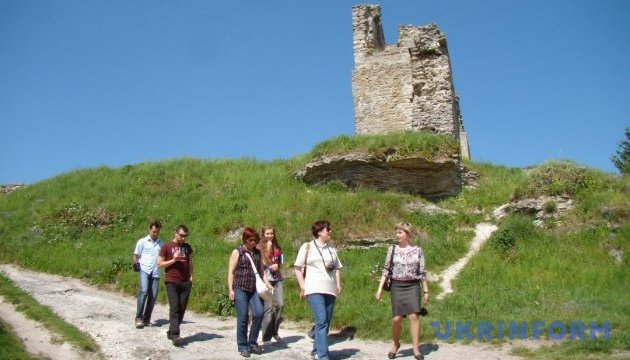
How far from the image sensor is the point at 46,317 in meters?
8.02

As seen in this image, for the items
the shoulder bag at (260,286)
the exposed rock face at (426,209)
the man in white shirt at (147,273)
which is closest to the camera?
the shoulder bag at (260,286)

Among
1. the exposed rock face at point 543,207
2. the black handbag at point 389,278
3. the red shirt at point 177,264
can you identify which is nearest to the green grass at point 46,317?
the red shirt at point 177,264

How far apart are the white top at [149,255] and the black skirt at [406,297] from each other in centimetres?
384

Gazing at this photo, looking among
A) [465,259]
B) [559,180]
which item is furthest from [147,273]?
[559,180]

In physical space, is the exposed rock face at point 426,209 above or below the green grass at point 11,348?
above

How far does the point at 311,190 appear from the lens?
16078 millimetres

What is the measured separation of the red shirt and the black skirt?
294 cm

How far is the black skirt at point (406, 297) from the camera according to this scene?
22.0ft

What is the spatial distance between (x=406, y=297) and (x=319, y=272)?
1.17 meters

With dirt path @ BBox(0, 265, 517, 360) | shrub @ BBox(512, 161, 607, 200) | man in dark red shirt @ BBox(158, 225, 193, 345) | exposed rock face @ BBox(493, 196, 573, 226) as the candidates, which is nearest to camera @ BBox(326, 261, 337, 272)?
dirt path @ BBox(0, 265, 517, 360)

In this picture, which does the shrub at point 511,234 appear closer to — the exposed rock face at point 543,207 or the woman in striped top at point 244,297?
the exposed rock face at point 543,207

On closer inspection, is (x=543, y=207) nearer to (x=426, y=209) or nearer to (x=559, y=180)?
(x=559, y=180)

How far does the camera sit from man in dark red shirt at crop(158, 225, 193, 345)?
24.0ft

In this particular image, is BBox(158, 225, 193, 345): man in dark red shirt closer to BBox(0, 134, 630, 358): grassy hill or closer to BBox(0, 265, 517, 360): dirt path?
BBox(0, 265, 517, 360): dirt path
